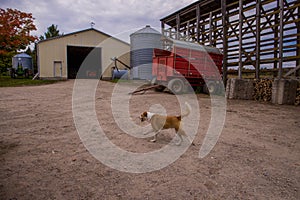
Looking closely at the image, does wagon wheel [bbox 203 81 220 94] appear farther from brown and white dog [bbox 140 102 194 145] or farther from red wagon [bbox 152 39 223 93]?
brown and white dog [bbox 140 102 194 145]

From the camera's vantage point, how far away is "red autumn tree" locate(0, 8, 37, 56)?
1616 cm

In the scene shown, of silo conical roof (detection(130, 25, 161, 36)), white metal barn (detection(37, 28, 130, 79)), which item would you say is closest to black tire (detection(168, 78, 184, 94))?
silo conical roof (detection(130, 25, 161, 36))

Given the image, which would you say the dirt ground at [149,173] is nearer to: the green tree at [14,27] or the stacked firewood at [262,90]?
the stacked firewood at [262,90]

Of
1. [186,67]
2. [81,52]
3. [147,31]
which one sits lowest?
[186,67]

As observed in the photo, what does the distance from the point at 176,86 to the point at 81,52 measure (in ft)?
61.2

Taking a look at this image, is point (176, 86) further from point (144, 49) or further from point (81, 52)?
point (81, 52)

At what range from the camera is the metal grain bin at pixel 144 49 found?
17109 mm

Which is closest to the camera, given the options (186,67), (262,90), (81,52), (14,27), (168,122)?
(168,122)

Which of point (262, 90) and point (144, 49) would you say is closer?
point (262, 90)

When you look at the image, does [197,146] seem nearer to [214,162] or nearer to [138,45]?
[214,162]

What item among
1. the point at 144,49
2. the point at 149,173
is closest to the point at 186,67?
the point at 149,173

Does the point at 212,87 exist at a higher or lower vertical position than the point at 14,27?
lower

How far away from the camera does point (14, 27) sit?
16891 millimetres

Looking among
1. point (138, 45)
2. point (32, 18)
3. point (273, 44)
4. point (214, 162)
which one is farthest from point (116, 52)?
point (214, 162)
